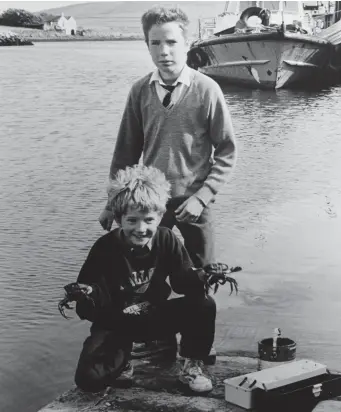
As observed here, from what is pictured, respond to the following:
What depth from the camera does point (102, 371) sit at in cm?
314

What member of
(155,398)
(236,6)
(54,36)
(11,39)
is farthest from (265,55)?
(54,36)

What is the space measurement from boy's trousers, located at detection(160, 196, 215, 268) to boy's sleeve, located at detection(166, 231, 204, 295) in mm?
236

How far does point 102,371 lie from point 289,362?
75 cm

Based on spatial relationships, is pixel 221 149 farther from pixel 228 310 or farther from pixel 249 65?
pixel 249 65

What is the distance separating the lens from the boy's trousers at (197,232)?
11.5 ft

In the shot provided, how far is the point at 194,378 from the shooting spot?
3199 millimetres

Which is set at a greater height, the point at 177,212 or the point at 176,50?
the point at 176,50

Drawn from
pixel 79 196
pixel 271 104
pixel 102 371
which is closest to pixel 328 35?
pixel 271 104

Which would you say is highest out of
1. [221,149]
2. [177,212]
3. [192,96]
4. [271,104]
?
[192,96]

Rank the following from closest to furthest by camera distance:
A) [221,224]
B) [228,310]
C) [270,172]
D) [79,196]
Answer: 1. [228,310]
2. [221,224]
3. [79,196]
4. [270,172]

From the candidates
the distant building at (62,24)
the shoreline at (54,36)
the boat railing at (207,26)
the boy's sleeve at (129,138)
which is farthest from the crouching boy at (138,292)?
the distant building at (62,24)

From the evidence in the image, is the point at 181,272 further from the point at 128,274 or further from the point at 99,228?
the point at 99,228

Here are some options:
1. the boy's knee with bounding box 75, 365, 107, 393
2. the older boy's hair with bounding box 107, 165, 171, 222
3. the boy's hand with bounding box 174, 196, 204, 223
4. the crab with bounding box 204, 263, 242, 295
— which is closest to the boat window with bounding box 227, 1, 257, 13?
the boy's hand with bounding box 174, 196, 204, 223

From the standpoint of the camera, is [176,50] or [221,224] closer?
[176,50]
